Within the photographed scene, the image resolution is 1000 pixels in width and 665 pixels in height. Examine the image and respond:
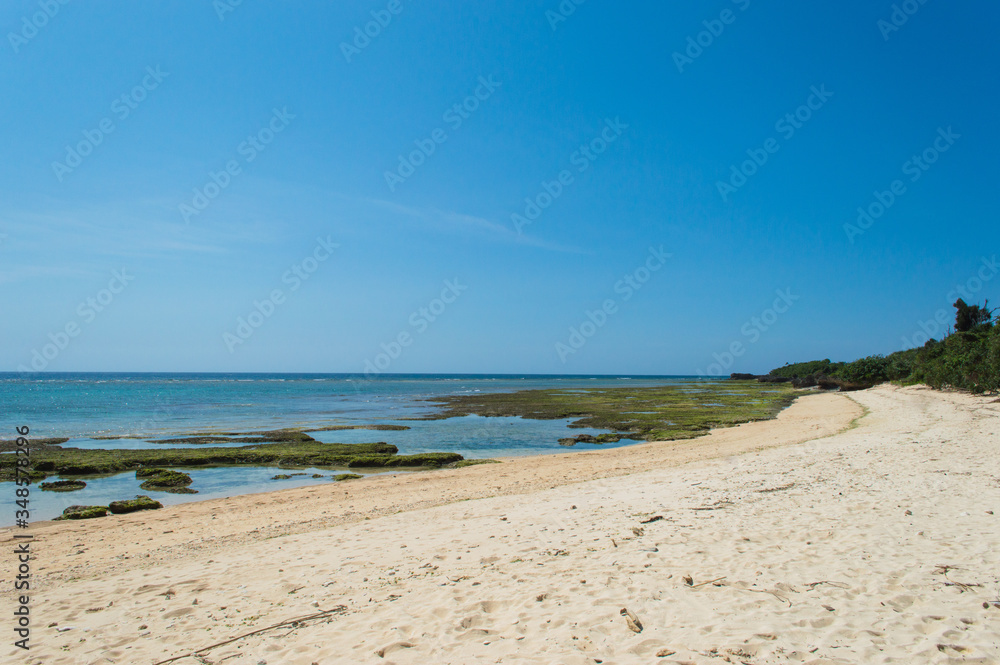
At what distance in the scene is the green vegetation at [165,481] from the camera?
18719 mm

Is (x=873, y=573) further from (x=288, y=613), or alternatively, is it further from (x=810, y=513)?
(x=288, y=613)

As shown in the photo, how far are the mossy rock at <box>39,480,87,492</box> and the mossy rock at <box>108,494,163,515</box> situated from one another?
4.59 m

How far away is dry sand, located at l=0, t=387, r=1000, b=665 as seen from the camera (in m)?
5.63

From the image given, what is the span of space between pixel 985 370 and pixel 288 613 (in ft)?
156

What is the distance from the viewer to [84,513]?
48.4 feet

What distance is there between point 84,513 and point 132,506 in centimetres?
111

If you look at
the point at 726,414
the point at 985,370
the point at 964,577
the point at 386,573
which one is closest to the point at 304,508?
the point at 386,573

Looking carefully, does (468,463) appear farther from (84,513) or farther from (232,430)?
(232,430)

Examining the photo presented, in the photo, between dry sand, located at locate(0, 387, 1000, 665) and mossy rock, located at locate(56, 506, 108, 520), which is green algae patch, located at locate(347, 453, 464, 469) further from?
mossy rock, located at locate(56, 506, 108, 520)

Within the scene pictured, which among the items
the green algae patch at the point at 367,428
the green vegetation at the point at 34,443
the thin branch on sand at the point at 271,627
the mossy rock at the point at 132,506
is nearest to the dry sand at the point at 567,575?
the thin branch on sand at the point at 271,627

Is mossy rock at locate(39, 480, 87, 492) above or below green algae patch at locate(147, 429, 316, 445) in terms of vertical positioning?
below

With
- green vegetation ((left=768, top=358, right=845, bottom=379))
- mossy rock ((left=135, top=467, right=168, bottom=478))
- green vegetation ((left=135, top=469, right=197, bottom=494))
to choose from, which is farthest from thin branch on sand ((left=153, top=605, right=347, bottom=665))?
green vegetation ((left=768, top=358, right=845, bottom=379))

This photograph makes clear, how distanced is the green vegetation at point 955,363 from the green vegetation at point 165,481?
46792mm

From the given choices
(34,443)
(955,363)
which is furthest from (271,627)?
(955,363)
